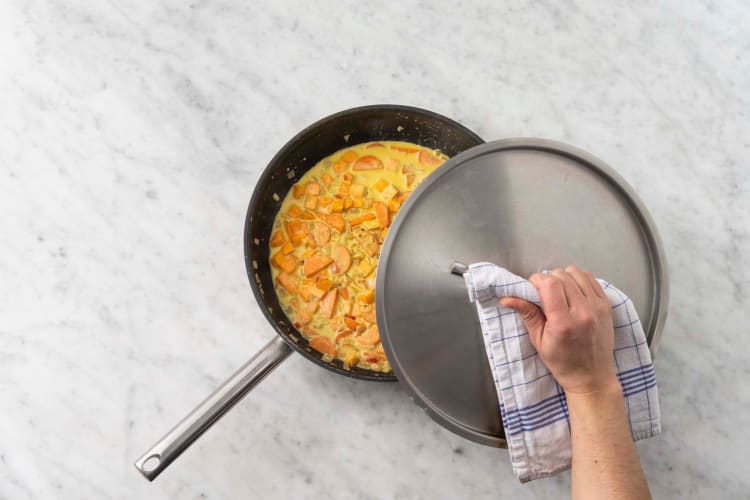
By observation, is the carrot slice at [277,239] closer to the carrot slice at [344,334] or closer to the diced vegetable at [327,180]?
the diced vegetable at [327,180]

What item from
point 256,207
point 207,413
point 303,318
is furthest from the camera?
point 303,318

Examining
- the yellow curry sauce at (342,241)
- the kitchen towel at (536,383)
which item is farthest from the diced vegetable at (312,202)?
the kitchen towel at (536,383)

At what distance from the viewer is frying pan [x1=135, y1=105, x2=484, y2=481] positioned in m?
1.16

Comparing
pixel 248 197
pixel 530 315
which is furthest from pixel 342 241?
pixel 530 315

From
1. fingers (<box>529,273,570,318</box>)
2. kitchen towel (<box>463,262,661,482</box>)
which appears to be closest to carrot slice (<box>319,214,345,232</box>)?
kitchen towel (<box>463,262,661,482</box>)

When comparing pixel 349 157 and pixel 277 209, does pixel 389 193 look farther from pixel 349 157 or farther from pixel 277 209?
pixel 277 209

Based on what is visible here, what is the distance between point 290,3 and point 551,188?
903 mm

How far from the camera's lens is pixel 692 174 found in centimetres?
150

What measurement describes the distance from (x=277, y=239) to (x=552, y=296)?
0.77 meters

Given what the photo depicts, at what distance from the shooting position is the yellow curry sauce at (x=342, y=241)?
54.7 inches

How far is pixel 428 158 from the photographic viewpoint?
147 centimetres

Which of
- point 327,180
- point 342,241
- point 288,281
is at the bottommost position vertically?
point 288,281

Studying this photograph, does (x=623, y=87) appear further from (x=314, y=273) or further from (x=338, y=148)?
(x=314, y=273)

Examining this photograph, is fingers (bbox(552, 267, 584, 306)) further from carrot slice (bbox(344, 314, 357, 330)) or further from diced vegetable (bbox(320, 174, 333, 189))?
diced vegetable (bbox(320, 174, 333, 189))
